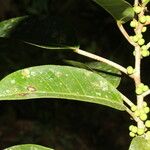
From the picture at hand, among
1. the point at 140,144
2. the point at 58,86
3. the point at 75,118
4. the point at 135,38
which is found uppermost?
the point at 75,118

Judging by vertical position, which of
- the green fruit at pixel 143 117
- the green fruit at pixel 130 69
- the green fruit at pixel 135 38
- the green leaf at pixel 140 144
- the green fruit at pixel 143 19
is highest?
the green fruit at pixel 143 19

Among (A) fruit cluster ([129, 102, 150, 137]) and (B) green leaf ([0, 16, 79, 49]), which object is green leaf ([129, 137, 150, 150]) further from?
(B) green leaf ([0, 16, 79, 49])

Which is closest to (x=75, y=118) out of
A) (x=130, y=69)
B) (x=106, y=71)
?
(x=106, y=71)

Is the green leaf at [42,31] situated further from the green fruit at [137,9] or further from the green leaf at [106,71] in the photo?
the green fruit at [137,9]

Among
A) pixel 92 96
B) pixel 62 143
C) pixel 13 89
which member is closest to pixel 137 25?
pixel 92 96

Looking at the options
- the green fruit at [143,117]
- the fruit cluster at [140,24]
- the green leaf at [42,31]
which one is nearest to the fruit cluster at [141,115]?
the green fruit at [143,117]

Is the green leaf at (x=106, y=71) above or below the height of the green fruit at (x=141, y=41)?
above

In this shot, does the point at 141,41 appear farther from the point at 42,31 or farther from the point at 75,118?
the point at 75,118
